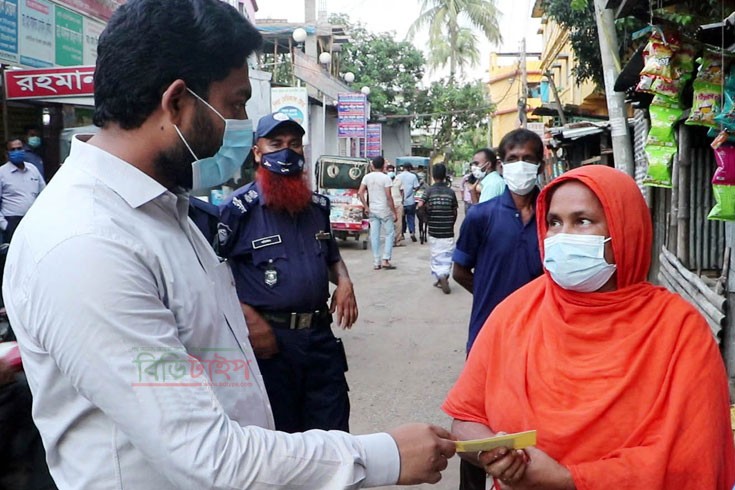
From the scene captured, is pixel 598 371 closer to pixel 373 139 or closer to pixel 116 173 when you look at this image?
pixel 116 173

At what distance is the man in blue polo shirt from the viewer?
346 centimetres

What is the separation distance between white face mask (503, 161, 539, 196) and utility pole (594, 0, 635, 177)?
2571 mm

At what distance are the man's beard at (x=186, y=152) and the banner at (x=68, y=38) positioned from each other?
890cm

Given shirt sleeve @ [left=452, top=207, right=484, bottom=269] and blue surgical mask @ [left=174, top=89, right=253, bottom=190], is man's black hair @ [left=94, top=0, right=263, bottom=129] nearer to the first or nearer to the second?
blue surgical mask @ [left=174, top=89, right=253, bottom=190]

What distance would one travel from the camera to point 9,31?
778 centimetres

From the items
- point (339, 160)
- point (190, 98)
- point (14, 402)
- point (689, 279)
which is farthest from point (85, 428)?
point (339, 160)

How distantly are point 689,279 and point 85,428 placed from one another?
17.1ft

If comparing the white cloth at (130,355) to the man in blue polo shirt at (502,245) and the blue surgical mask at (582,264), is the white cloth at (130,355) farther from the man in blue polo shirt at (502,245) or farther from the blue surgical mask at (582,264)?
the man in blue polo shirt at (502,245)

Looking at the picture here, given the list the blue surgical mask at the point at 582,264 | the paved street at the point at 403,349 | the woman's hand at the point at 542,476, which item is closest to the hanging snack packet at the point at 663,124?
the paved street at the point at 403,349

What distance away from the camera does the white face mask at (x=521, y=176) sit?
364cm

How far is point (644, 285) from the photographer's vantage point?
1.92 metres

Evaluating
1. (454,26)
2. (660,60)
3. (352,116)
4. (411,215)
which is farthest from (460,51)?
(660,60)

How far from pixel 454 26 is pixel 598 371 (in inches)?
1245

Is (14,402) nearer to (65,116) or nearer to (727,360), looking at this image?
(727,360)
